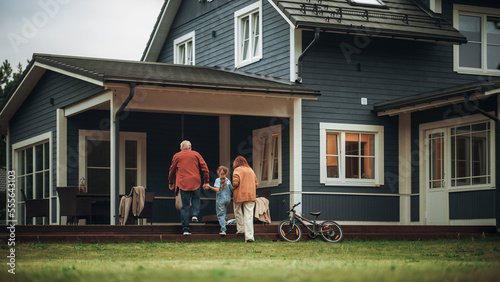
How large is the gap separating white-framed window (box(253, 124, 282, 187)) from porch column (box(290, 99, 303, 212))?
24.6 inches

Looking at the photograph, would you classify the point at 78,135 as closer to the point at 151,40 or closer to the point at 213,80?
the point at 213,80

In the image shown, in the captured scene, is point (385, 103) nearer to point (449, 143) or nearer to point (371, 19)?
point (449, 143)

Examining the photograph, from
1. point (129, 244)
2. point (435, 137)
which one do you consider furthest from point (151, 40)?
point (129, 244)

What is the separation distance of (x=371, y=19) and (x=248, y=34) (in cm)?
326

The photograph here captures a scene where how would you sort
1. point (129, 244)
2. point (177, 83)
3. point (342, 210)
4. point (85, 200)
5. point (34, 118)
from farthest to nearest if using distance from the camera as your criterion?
1. point (34, 118)
2. point (342, 210)
3. point (85, 200)
4. point (177, 83)
5. point (129, 244)

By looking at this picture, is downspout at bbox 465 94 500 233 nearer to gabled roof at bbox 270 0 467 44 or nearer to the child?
gabled roof at bbox 270 0 467 44

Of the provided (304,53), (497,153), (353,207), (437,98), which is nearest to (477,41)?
(437,98)

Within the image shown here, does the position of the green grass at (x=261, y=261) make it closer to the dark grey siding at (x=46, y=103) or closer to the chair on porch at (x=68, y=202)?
the chair on porch at (x=68, y=202)

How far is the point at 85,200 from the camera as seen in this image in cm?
1764

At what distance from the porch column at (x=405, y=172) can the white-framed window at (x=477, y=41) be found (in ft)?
7.58

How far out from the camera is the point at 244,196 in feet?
49.2

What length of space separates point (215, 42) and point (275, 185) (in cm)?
504

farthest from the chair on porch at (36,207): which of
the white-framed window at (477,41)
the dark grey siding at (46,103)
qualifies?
the white-framed window at (477,41)

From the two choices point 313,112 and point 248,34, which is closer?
point 313,112
